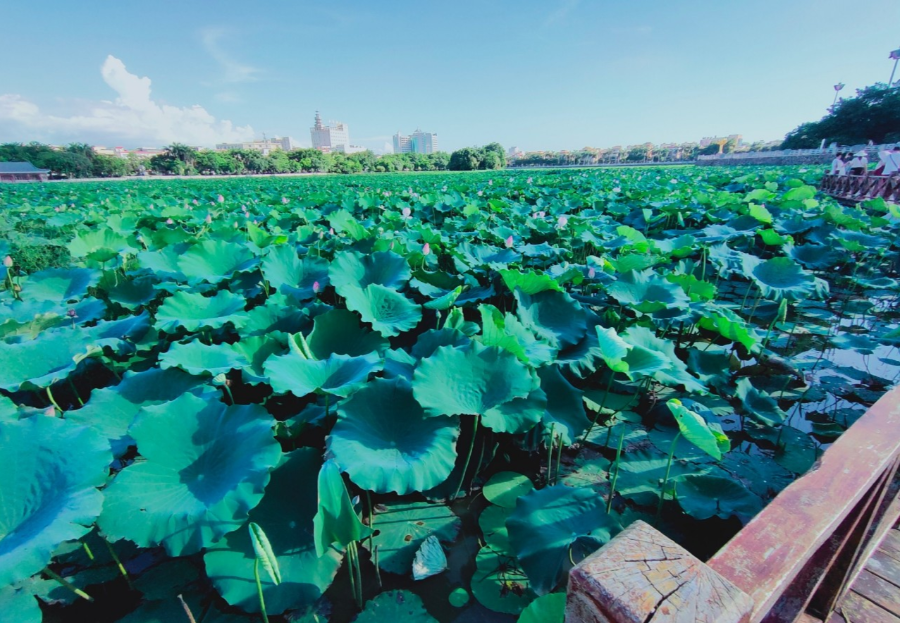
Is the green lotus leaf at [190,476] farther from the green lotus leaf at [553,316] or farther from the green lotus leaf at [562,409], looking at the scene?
the green lotus leaf at [553,316]

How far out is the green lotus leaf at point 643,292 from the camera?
250 centimetres

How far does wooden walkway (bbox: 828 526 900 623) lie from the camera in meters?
1.30

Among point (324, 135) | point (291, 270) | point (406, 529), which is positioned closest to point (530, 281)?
point (406, 529)

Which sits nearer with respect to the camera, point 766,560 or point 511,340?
point 766,560

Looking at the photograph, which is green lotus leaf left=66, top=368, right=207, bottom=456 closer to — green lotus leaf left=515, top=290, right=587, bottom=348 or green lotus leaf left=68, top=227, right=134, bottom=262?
green lotus leaf left=515, top=290, right=587, bottom=348

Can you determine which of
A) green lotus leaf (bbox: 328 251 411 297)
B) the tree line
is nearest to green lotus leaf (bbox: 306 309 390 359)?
green lotus leaf (bbox: 328 251 411 297)

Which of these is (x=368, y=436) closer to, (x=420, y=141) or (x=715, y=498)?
(x=715, y=498)

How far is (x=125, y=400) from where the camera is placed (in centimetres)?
157

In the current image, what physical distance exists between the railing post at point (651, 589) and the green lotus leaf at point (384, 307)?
1581 millimetres

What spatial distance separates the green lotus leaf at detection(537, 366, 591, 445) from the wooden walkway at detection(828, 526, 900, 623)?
889mm

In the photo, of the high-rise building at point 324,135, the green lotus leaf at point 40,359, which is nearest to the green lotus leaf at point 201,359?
the green lotus leaf at point 40,359

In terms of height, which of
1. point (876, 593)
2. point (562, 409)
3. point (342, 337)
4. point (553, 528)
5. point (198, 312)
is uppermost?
point (198, 312)

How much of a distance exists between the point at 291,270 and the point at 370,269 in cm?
54

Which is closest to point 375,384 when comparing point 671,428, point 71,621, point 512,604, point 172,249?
→ point 512,604
